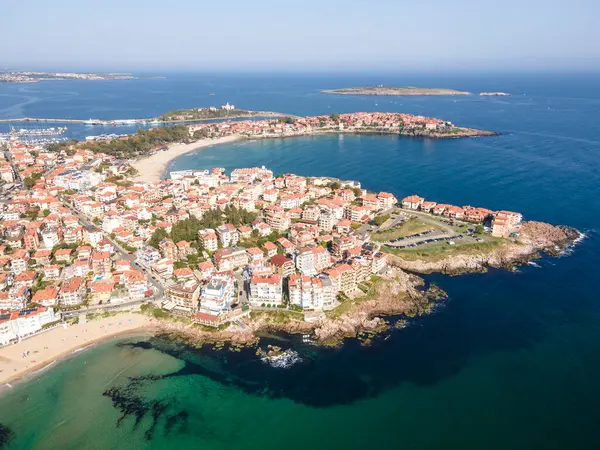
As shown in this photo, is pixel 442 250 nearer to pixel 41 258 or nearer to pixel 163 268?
pixel 163 268

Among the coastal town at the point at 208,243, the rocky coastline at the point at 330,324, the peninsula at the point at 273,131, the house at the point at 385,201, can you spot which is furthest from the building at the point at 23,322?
the peninsula at the point at 273,131

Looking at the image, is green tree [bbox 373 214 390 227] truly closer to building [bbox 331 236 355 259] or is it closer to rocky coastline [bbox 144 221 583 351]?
rocky coastline [bbox 144 221 583 351]

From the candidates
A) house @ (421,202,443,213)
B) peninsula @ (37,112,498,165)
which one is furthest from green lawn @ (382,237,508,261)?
peninsula @ (37,112,498,165)

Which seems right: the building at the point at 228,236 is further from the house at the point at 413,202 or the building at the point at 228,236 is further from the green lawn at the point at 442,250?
the house at the point at 413,202

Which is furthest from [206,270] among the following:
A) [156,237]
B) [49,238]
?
[49,238]

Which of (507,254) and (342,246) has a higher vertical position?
(342,246)

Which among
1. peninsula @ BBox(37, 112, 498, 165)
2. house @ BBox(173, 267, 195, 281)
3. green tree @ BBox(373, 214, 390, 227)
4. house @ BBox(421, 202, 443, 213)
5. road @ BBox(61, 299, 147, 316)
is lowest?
road @ BBox(61, 299, 147, 316)

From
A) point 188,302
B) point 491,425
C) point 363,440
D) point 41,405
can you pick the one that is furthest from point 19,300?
point 491,425
